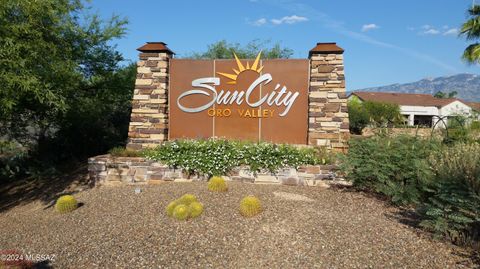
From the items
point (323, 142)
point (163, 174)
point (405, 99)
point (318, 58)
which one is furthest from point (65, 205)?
point (405, 99)

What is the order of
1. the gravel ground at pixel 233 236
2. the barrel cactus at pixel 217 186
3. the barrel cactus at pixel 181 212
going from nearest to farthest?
the gravel ground at pixel 233 236 < the barrel cactus at pixel 181 212 < the barrel cactus at pixel 217 186

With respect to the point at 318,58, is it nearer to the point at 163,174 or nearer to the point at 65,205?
the point at 163,174

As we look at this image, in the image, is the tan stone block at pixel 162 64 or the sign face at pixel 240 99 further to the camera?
the tan stone block at pixel 162 64

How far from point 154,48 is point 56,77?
2.45 meters

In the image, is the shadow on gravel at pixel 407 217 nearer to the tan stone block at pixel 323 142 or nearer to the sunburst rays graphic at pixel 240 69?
the tan stone block at pixel 323 142

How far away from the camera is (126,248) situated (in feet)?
15.0

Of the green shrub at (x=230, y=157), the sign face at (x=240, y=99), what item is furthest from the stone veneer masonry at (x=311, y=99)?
the green shrub at (x=230, y=157)

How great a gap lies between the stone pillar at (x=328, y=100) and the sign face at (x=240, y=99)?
0.73ft

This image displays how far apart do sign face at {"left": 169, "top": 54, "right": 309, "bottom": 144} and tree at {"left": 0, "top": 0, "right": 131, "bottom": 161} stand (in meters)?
2.58

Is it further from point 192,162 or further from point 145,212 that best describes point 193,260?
point 192,162

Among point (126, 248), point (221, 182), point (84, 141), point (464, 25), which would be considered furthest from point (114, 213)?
point (464, 25)

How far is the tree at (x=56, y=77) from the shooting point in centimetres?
655

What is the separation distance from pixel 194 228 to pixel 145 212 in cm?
116

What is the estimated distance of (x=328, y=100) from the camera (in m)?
8.57
